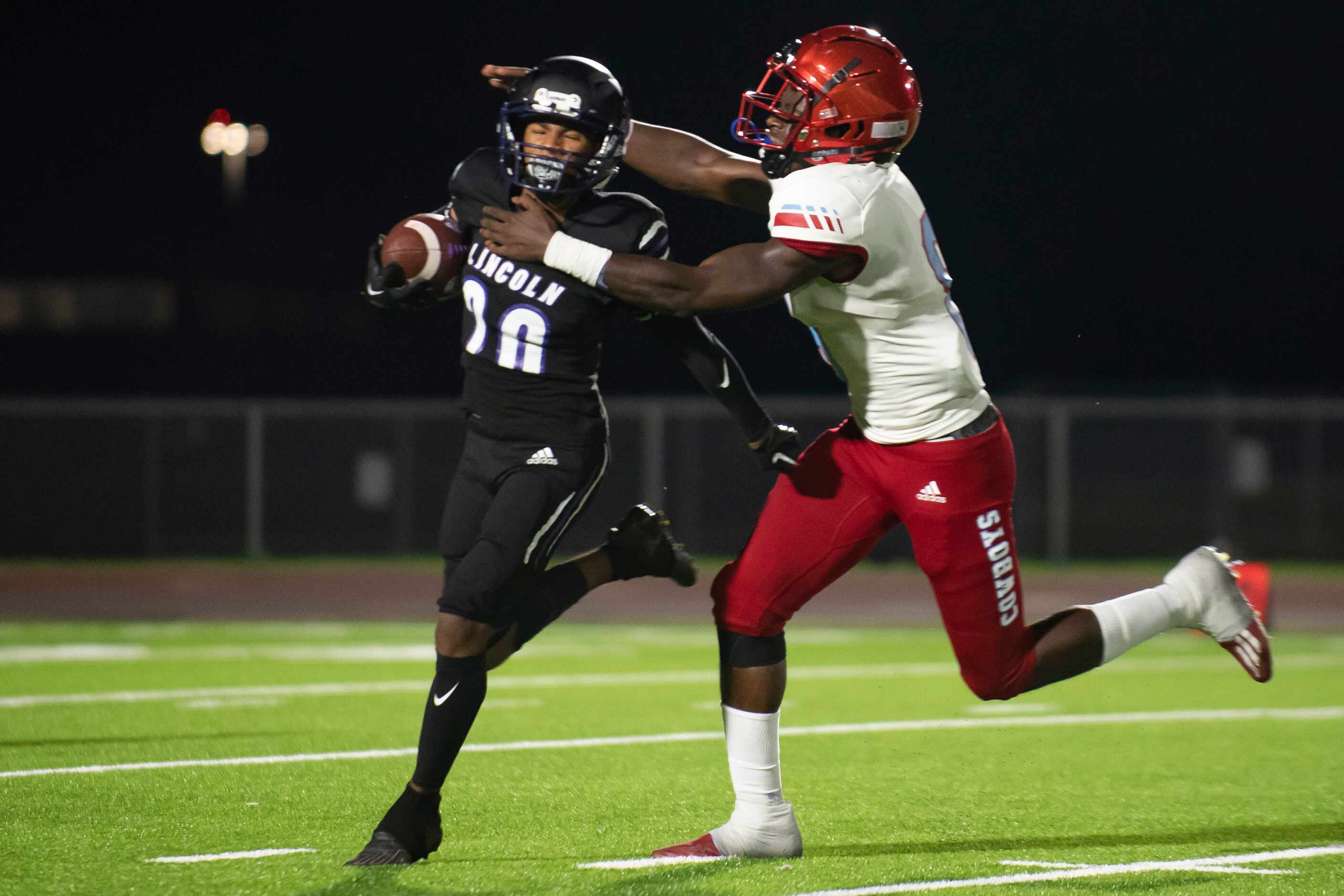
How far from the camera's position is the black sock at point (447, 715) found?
4.12 m

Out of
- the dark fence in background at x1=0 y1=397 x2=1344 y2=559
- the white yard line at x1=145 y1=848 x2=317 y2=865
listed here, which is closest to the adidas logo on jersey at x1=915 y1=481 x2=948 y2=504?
the white yard line at x1=145 y1=848 x2=317 y2=865

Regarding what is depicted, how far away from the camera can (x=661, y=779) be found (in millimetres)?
5492

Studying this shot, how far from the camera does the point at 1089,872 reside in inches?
161

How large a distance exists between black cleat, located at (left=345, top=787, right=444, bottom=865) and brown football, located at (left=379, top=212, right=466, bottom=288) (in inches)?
51.2

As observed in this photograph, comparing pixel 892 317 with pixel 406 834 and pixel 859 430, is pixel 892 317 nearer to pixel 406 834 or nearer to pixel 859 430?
pixel 859 430

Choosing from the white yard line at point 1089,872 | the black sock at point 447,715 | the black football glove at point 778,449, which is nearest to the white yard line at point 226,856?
the black sock at point 447,715

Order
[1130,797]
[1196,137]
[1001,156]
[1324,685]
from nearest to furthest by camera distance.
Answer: [1130,797] < [1324,685] < [1001,156] < [1196,137]

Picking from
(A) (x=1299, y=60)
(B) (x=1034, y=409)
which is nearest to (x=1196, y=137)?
(A) (x=1299, y=60)

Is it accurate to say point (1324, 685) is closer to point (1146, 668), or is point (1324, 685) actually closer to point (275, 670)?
point (1146, 668)

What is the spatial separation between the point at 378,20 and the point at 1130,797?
66.0 ft

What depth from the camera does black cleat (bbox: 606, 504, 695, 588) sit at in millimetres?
5008

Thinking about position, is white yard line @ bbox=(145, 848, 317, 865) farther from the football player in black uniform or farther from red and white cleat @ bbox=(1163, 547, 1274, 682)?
red and white cleat @ bbox=(1163, 547, 1274, 682)

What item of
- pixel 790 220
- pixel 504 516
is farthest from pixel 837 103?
pixel 504 516

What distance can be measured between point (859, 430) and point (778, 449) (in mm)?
264
